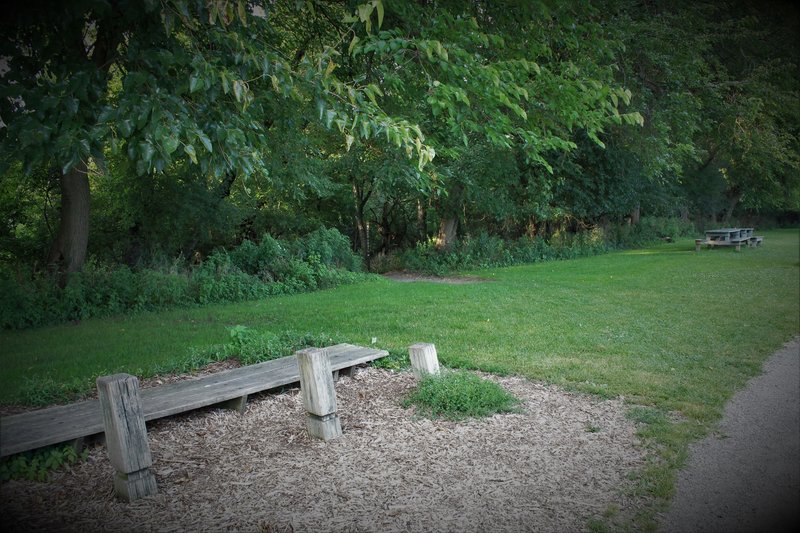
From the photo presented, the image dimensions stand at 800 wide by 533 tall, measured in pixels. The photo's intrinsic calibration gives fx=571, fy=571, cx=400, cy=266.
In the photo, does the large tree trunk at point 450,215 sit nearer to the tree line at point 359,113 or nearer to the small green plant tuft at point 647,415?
the tree line at point 359,113

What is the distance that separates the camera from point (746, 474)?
389 centimetres

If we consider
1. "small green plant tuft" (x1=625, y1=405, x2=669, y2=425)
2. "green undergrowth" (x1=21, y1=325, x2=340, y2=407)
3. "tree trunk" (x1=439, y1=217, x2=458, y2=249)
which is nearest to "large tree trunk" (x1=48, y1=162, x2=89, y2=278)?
"green undergrowth" (x1=21, y1=325, x2=340, y2=407)

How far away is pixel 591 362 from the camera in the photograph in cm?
666

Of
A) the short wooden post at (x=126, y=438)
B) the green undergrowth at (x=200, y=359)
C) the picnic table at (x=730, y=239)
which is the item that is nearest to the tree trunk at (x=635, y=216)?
the picnic table at (x=730, y=239)

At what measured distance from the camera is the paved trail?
131 inches

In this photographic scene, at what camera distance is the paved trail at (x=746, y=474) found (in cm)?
333

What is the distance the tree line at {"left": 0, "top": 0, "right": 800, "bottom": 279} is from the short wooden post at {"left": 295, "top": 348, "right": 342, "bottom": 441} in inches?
61.6

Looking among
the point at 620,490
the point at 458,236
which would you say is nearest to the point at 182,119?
the point at 620,490

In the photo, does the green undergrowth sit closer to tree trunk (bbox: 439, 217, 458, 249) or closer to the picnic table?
tree trunk (bbox: 439, 217, 458, 249)

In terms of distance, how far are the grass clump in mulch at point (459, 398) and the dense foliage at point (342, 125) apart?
209 centimetres

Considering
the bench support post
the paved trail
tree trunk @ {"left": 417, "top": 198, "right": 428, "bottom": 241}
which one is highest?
tree trunk @ {"left": 417, "top": 198, "right": 428, "bottom": 241}

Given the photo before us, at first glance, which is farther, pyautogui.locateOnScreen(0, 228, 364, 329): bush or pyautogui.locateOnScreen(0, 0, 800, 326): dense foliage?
pyautogui.locateOnScreen(0, 228, 364, 329): bush

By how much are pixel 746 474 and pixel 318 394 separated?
3092mm

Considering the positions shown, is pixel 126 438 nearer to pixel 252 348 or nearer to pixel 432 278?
pixel 252 348
